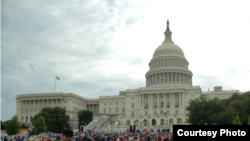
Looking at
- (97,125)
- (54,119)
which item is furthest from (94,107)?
(54,119)

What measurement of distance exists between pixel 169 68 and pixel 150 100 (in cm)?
1788

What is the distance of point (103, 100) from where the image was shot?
477ft

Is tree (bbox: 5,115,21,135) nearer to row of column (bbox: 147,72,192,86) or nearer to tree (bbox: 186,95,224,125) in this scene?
tree (bbox: 186,95,224,125)

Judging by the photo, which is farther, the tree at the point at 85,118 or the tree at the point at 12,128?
the tree at the point at 85,118

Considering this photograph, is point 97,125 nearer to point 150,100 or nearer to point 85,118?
point 85,118

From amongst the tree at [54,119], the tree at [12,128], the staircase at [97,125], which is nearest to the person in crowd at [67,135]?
the tree at [12,128]

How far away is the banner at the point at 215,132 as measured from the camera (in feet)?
26.7

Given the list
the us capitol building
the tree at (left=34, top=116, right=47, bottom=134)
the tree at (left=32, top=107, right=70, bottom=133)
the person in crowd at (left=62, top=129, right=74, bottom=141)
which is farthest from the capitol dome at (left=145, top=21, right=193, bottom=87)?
the person in crowd at (left=62, top=129, right=74, bottom=141)

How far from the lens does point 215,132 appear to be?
8.22 meters

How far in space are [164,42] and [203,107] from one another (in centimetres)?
7475

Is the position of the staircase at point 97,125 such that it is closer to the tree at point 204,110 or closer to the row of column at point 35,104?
the row of column at point 35,104

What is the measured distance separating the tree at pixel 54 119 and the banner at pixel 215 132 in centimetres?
9719

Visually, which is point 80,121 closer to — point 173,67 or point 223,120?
point 173,67

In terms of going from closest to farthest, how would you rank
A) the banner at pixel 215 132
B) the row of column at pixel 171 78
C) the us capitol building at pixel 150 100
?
the banner at pixel 215 132
the us capitol building at pixel 150 100
the row of column at pixel 171 78
